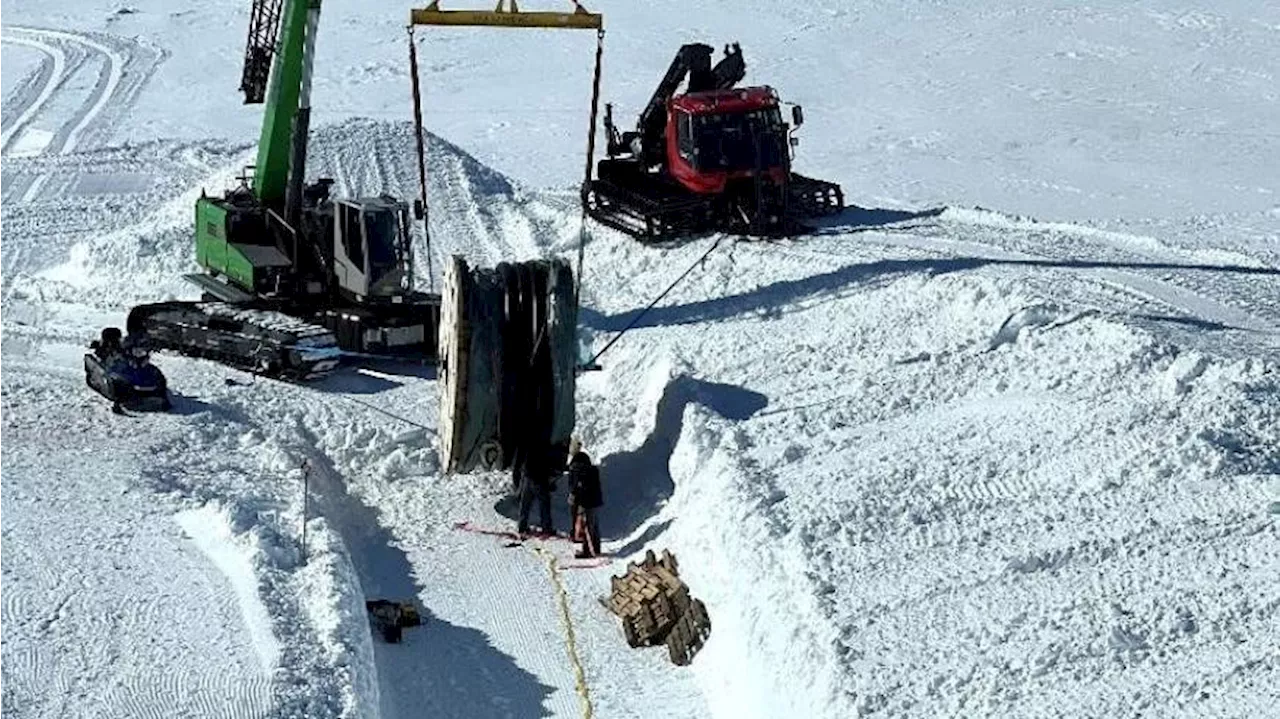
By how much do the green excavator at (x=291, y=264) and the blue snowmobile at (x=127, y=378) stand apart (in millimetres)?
1658

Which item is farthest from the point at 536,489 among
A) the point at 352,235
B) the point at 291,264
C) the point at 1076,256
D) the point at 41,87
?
the point at 41,87

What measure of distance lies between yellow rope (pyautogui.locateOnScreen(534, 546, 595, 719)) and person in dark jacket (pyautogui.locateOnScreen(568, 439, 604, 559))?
34cm

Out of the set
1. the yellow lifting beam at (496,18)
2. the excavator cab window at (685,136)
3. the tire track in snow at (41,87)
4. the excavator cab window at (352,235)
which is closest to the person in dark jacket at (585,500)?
the yellow lifting beam at (496,18)

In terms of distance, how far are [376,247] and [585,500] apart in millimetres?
5912

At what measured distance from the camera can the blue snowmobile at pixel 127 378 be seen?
20953mm

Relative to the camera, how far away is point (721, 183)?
2688 cm

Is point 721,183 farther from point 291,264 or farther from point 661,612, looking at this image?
point 661,612

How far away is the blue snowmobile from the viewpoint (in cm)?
2095

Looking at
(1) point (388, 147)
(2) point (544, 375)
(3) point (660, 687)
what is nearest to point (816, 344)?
(2) point (544, 375)

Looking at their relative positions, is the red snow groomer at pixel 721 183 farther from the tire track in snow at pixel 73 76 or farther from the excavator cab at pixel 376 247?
the tire track in snow at pixel 73 76

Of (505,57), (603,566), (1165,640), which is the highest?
(1165,640)

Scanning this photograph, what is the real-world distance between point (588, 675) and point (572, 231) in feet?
40.5

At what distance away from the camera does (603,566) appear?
1823cm

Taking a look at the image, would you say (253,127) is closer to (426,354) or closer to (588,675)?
(426,354)
